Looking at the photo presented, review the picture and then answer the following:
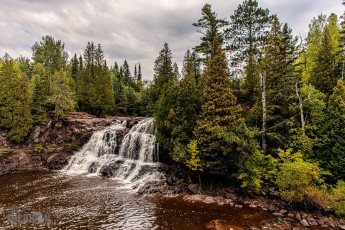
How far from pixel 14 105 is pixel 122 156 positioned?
77.8 feet

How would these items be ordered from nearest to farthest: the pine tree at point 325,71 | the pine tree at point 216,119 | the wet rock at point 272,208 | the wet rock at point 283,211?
the wet rock at point 283,211, the wet rock at point 272,208, the pine tree at point 216,119, the pine tree at point 325,71

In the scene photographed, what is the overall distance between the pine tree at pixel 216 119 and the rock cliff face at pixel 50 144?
20.4 meters

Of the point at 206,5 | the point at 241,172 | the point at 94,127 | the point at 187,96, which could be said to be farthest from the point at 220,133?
the point at 94,127

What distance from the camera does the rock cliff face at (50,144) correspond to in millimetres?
37531

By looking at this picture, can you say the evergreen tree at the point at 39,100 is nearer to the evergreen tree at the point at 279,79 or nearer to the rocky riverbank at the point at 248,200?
the rocky riverbank at the point at 248,200

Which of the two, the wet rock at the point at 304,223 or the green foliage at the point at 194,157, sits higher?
the green foliage at the point at 194,157

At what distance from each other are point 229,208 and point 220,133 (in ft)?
22.5

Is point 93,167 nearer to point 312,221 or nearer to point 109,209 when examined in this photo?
point 109,209

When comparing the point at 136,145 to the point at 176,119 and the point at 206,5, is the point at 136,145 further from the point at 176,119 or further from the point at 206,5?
the point at 206,5

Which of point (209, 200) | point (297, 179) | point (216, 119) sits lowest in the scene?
point (209, 200)

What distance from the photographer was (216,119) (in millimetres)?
24141

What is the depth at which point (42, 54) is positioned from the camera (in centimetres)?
7219

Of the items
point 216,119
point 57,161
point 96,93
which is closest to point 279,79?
point 216,119

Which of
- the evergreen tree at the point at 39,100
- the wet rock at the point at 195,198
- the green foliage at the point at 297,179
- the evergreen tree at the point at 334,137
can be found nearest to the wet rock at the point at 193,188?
the wet rock at the point at 195,198
